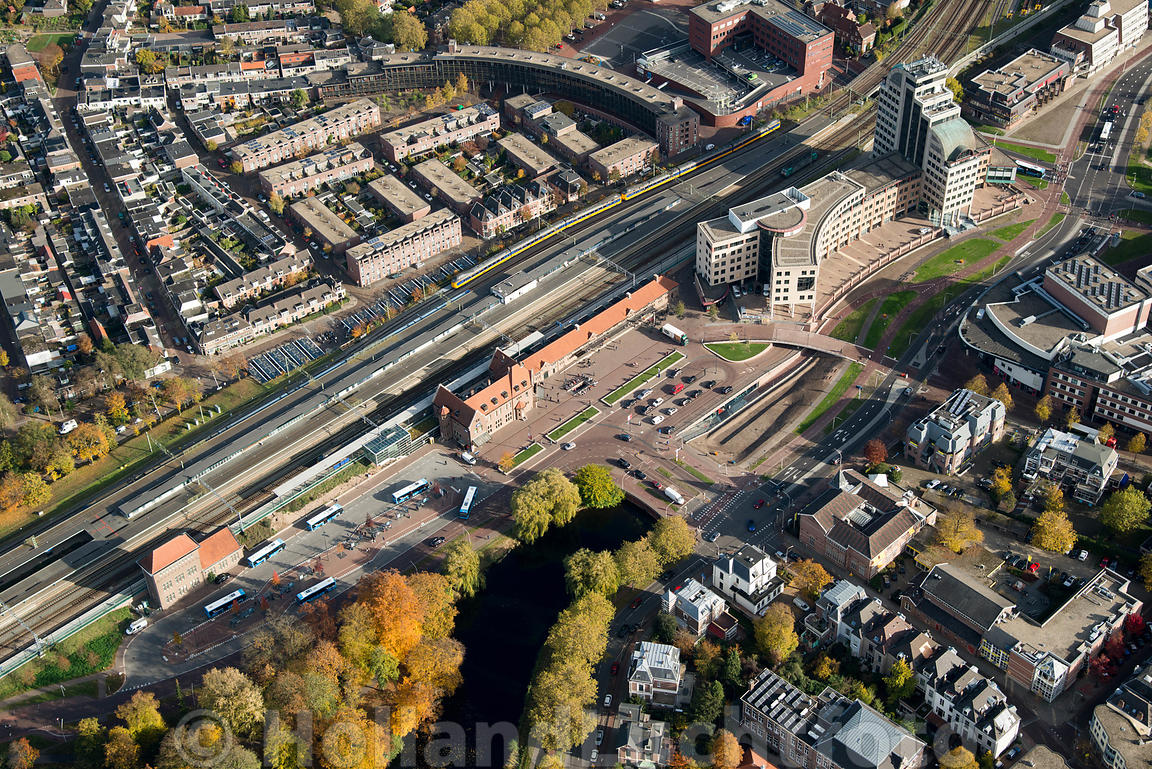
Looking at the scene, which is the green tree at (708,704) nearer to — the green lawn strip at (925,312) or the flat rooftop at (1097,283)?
the green lawn strip at (925,312)

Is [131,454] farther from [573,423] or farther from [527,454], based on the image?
[573,423]

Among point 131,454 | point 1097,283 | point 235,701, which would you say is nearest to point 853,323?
point 1097,283

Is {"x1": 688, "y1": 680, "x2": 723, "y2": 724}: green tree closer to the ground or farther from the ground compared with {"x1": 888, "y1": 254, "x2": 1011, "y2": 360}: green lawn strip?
closer to the ground

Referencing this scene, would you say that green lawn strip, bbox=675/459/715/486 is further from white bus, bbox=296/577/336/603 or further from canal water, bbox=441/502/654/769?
white bus, bbox=296/577/336/603

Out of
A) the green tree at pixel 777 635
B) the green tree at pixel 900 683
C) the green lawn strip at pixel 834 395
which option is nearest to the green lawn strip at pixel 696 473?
the green lawn strip at pixel 834 395

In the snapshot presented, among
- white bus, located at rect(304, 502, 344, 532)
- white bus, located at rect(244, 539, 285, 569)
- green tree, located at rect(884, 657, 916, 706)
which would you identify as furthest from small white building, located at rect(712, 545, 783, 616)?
white bus, located at rect(244, 539, 285, 569)

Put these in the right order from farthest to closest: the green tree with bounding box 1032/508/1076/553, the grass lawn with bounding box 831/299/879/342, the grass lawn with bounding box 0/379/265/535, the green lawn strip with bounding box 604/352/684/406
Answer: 1. the grass lawn with bounding box 831/299/879/342
2. the green lawn strip with bounding box 604/352/684/406
3. the grass lawn with bounding box 0/379/265/535
4. the green tree with bounding box 1032/508/1076/553

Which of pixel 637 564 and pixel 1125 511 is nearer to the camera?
pixel 637 564

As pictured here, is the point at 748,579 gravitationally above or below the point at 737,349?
below
